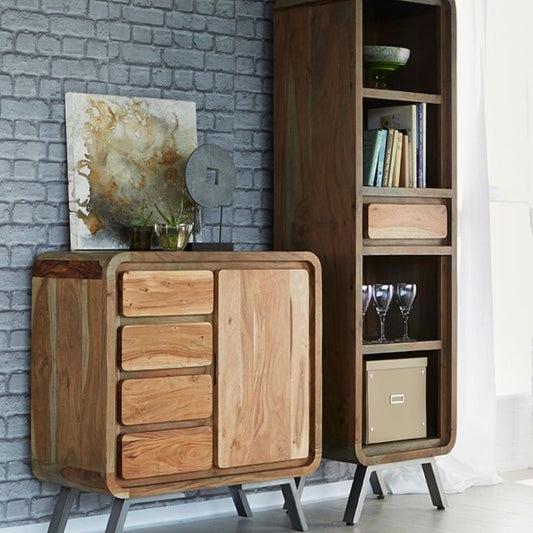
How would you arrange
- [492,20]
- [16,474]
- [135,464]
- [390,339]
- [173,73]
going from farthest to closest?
[492,20] → [390,339] → [173,73] → [16,474] → [135,464]

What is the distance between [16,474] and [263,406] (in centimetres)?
85

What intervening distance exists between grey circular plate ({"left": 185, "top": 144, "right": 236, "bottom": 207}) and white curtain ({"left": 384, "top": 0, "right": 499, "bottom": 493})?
123 cm

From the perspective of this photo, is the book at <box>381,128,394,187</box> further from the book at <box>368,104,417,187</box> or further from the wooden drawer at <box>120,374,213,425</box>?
the wooden drawer at <box>120,374,213,425</box>

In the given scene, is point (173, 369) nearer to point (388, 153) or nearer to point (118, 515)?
point (118, 515)

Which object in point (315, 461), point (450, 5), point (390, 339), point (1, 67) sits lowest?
point (315, 461)

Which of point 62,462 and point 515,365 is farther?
point 515,365

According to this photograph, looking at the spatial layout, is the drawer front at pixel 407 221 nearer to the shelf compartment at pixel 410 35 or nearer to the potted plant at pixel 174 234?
the shelf compartment at pixel 410 35

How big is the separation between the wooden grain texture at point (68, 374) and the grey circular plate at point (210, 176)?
0.66 meters

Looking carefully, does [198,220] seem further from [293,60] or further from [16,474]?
[16,474]

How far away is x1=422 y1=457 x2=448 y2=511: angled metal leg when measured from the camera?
457 centimetres

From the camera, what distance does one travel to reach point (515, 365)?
550cm

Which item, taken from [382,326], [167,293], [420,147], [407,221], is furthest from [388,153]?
[167,293]

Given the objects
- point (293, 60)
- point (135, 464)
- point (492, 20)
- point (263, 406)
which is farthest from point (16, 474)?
point (492, 20)

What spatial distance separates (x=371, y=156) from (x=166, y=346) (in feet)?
3.86
